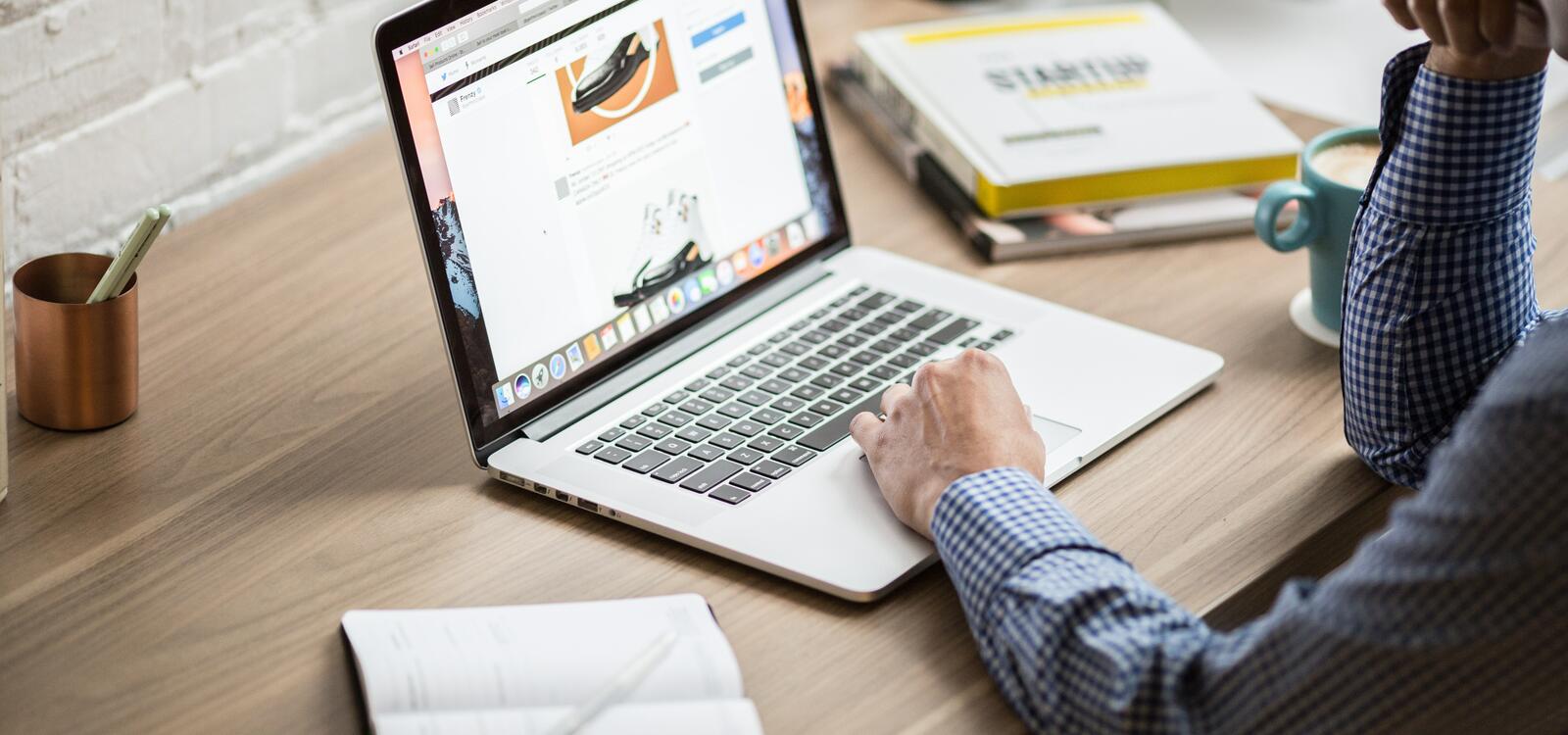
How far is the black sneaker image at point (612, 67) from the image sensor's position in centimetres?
101

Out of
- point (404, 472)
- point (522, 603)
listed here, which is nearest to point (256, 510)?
point (404, 472)

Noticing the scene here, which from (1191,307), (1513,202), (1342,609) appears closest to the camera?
(1342,609)

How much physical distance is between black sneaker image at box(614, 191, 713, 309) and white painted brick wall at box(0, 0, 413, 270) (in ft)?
1.73

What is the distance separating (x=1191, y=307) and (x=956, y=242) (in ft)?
0.71

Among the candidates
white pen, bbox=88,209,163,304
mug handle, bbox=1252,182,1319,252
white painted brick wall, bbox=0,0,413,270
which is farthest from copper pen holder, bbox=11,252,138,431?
mug handle, bbox=1252,182,1319,252

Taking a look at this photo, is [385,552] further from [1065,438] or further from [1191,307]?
[1191,307]

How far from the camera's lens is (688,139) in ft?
3.55

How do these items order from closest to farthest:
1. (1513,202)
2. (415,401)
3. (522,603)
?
1. (522,603)
2. (1513,202)
3. (415,401)

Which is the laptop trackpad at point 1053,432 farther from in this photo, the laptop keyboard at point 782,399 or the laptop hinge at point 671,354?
the laptop hinge at point 671,354

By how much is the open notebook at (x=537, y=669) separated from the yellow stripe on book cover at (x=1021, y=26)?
846 mm

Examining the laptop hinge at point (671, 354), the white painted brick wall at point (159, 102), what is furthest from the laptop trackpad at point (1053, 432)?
the white painted brick wall at point (159, 102)

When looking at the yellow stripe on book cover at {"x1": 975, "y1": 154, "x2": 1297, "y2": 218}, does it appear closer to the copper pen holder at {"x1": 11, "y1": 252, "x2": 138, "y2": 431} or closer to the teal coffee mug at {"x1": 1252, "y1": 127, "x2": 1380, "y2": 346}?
the teal coffee mug at {"x1": 1252, "y1": 127, "x2": 1380, "y2": 346}

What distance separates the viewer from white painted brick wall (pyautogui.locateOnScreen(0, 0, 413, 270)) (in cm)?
122

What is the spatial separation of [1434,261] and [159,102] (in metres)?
1.05
